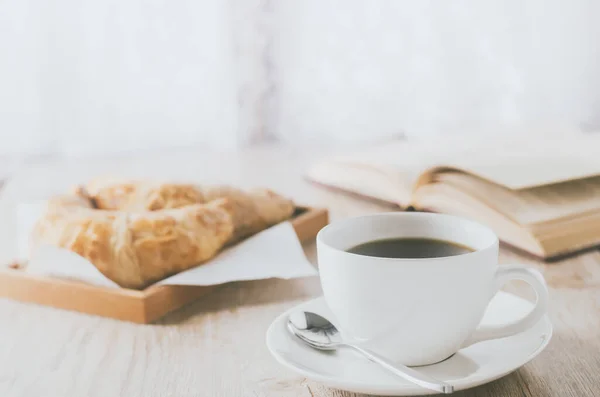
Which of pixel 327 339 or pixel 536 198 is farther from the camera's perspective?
pixel 536 198

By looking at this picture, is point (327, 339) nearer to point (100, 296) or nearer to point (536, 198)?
point (100, 296)

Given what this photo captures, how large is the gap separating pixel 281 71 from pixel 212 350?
1.60 meters

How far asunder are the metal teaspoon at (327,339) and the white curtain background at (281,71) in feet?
4.12

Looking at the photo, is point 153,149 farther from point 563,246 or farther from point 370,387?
point 370,387

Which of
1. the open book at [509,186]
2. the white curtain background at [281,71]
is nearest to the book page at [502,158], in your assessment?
the open book at [509,186]

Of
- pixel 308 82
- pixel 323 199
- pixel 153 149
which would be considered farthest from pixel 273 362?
pixel 308 82

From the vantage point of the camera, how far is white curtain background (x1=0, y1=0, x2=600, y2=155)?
5.46 feet

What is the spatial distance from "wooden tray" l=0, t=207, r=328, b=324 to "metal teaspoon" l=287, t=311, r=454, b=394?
0.16 m

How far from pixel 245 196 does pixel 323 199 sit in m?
0.29

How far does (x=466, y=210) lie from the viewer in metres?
0.88

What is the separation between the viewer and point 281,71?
2.09m

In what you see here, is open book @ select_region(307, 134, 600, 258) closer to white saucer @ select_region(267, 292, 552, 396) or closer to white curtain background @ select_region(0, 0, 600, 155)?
white saucer @ select_region(267, 292, 552, 396)

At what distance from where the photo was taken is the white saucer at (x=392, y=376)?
0.44m

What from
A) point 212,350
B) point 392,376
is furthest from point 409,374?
point 212,350
